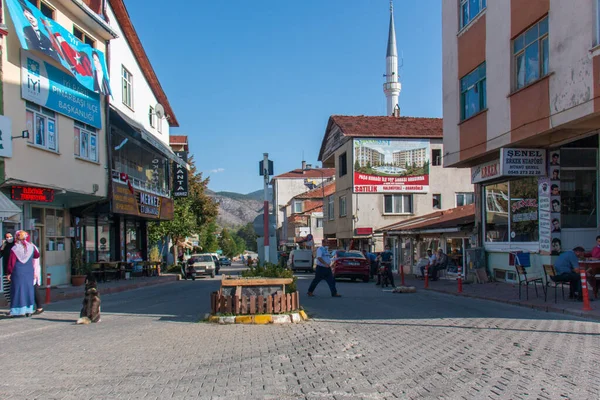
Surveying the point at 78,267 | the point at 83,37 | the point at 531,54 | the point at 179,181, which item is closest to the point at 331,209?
the point at 179,181

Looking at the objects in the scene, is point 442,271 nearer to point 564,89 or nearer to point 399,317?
point 564,89

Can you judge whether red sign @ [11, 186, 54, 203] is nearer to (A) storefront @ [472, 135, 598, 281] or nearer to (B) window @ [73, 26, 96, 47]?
(B) window @ [73, 26, 96, 47]

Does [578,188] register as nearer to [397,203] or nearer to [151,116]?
[151,116]

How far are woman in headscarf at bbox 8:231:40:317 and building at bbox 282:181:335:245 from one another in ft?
186

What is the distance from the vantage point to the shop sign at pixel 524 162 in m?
17.6

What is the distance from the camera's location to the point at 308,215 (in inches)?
2921

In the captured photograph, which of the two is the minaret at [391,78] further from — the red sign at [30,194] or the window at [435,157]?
A: the red sign at [30,194]

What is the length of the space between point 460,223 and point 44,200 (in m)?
16.8

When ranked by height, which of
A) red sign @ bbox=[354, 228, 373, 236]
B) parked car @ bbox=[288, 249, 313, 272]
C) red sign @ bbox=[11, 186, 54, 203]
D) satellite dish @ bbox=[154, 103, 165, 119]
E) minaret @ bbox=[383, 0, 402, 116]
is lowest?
A: parked car @ bbox=[288, 249, 313, 272]

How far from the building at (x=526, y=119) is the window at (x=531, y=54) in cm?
3

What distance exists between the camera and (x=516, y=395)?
5684mm

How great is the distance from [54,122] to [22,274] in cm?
960

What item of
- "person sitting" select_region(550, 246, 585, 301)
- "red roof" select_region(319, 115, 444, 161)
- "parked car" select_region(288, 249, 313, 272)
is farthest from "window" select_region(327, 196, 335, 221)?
"person sitting" select_region(550, 246, 585, 301)

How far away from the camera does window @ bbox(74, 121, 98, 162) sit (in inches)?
881
